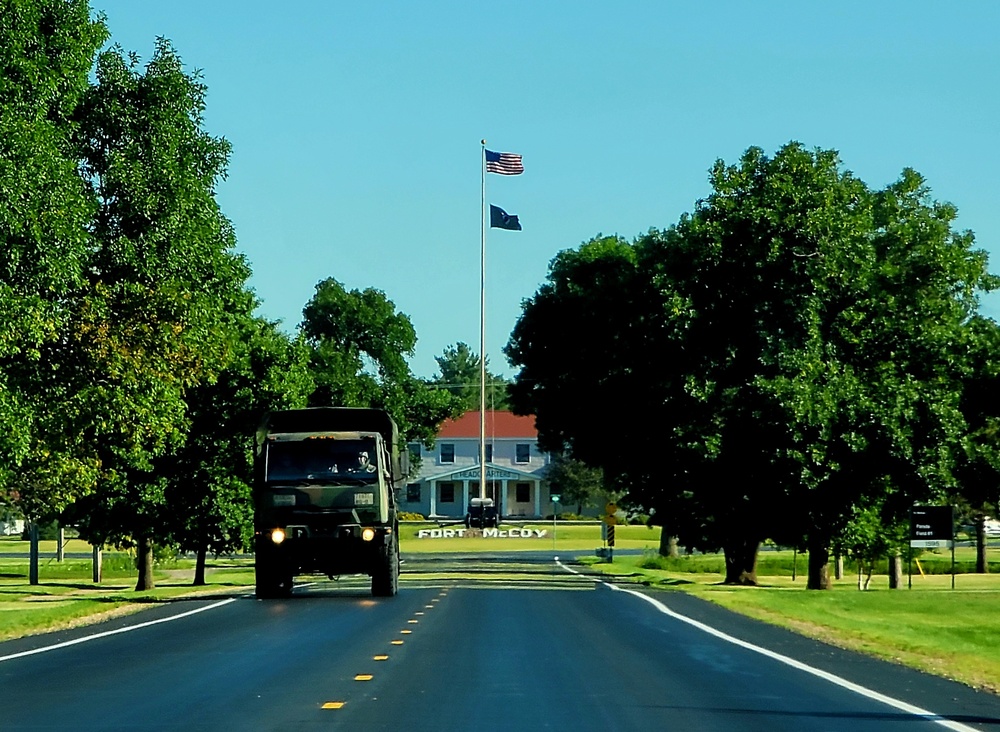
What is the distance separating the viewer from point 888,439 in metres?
40.3

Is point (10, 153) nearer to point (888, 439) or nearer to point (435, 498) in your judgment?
point (888, 439)

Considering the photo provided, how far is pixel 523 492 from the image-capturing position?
130 m

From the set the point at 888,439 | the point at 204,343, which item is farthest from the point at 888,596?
the point at 204,343

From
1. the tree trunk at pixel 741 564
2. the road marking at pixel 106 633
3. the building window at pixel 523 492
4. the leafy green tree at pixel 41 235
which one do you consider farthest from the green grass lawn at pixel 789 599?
the building window at pixel 523 492

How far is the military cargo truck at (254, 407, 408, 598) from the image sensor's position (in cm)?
3167

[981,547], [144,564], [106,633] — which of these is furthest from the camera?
[981,547]

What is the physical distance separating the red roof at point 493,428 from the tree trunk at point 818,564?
8720 cm

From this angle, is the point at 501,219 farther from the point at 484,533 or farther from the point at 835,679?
the point at 835,679

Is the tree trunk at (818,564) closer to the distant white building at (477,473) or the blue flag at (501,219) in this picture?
the blue flag at (501,219)

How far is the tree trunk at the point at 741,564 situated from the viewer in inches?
1906

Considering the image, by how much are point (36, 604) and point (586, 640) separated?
797 inches

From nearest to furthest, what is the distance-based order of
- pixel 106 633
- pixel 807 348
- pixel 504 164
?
pixel 106 633 < pixel 807 348 < pixel 504 164

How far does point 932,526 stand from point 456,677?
2817 centimetres

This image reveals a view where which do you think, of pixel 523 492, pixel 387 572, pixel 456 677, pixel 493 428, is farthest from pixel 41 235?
pixel 493 428
